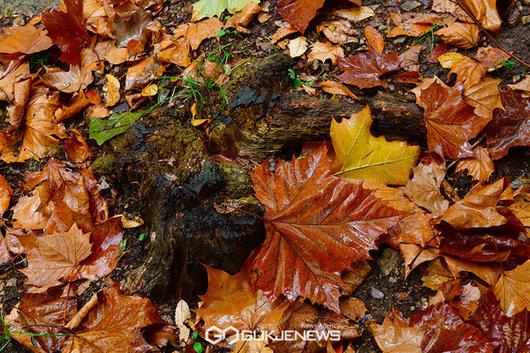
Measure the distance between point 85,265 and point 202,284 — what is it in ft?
1.92

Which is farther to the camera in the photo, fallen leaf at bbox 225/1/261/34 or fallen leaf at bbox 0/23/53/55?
fallen leaf at bbox 0/23/53/55

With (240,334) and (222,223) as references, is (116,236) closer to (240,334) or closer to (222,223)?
(222,223)

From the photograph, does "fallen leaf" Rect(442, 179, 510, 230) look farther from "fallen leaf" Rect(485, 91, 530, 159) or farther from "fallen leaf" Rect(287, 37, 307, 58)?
"fallen leaf" Rect(287, 37, 307, 58)

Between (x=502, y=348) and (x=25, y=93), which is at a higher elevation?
(x=25, y=93)

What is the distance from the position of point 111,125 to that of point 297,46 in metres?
1.09

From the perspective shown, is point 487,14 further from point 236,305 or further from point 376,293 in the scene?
point 236,305

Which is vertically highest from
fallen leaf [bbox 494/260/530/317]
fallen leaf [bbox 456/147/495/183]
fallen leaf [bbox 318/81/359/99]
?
fallen leaf [bbox 318/81/359/99]

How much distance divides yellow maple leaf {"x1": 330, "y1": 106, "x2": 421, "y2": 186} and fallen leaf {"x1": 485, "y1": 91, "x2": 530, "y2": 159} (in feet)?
1.13

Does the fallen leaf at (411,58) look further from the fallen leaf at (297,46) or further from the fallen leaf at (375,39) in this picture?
the fallen leaf at (297,46)

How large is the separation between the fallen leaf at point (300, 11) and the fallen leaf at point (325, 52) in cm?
13

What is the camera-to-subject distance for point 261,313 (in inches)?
73.9

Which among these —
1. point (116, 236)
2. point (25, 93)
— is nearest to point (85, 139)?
point (25, 93)

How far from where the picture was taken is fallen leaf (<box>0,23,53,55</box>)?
9.75 feet

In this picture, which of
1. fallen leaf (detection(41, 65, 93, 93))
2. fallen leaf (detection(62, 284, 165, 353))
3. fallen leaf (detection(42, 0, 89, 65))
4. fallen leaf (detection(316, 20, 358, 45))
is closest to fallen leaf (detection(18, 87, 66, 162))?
fallen leaf (detection(41, 65, 93, 93))
